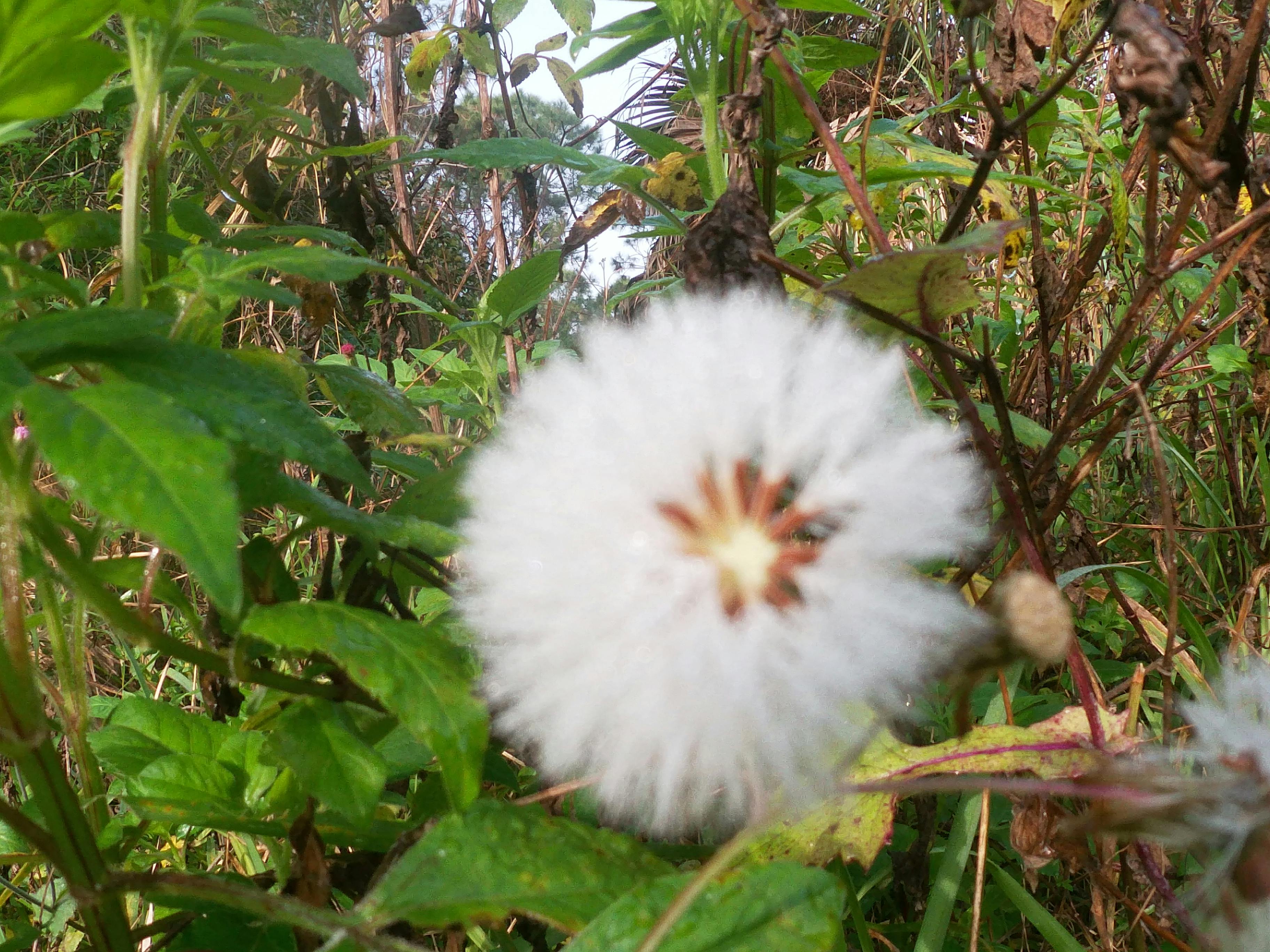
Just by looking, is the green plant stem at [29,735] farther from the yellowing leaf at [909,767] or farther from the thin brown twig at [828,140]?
the thin brown twig at [828,140]

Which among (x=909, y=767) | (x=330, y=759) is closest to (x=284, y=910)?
(x=330, y=759)

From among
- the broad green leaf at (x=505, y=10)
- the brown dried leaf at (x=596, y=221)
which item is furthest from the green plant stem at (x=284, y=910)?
the broad green leaf at (x=505, y=10)

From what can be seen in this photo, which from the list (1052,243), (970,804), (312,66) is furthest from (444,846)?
(1052,243)

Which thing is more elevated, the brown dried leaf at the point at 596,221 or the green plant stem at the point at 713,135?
the brown dried leaf at the point at 596,221

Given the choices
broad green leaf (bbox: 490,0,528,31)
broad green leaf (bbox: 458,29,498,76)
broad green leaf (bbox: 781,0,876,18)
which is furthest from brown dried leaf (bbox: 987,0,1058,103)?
broad green leaf (bbox: 458,29,498,76)

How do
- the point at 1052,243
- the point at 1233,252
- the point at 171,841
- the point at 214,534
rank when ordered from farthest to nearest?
the point at 1052,243
the point at 171,841
the point at 1233,252
the point at 214,534

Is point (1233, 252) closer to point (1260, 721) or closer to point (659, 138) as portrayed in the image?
point (1260, 721)
